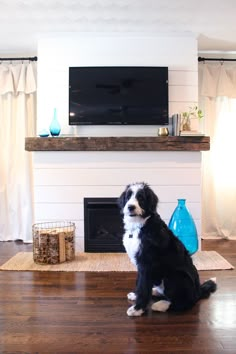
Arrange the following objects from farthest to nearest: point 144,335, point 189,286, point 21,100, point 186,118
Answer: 1. point 21,100
2. point 186,118
3. point 189,286
4. point 144,335

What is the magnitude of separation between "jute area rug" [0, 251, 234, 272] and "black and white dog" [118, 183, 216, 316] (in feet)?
3.01

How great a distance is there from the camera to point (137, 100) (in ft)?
13.3


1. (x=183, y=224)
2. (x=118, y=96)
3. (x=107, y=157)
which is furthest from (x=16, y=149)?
(x=183, y=224)

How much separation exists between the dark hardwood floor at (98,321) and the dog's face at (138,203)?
61 cm

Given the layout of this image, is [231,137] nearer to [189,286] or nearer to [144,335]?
[189,286]

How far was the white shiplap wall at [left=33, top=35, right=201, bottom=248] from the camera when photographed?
3.98 m

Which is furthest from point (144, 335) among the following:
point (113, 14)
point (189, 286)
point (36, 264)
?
point (113, 14)

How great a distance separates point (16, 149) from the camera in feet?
15.1

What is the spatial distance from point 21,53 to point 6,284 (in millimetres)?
2940

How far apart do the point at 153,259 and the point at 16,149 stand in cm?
285

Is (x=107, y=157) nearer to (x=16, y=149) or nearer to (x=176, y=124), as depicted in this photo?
(x=176, y=124)

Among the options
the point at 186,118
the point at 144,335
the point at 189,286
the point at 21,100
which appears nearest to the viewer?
the point at 144,335

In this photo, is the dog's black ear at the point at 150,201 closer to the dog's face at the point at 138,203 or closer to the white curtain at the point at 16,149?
the dog's face at the point at 138,203

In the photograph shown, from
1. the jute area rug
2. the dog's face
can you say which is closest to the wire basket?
the jute area rug
